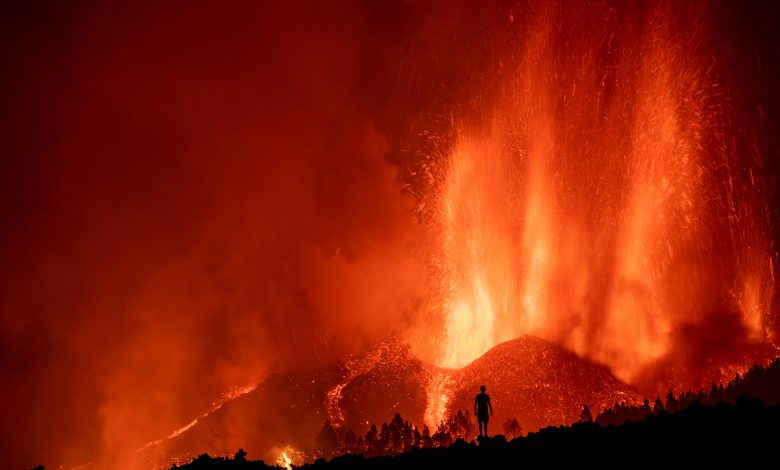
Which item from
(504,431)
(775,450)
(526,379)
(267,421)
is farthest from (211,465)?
(267,421)

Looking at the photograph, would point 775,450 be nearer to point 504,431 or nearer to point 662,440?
point 662,440

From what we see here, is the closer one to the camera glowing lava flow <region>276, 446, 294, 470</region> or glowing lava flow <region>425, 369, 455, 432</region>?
glowing lava flow <region>425, 369, 455, 432</region>

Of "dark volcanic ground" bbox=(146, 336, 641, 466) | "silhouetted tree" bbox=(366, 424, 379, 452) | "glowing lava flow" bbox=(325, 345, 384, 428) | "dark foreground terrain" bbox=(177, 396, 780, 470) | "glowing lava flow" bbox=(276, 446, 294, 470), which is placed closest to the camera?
"dark foreground terrain" bbox=(177, 396, 780, 470)

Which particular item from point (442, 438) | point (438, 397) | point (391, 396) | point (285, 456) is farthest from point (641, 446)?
point (285, 456)

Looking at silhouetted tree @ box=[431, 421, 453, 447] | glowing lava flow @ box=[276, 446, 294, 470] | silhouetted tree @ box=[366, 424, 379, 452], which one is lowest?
silhouetted tree @ box=[431, 421, 453, 447]

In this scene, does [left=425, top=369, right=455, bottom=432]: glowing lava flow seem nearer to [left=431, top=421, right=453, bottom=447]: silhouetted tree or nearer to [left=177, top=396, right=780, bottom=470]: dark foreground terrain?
[left=431, top=421, right=453, bottom=447]: silhouetted tree

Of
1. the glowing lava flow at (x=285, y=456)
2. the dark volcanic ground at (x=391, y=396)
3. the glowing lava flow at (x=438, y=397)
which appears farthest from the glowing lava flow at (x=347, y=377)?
the glowing lava flow at (x=438, y=397)

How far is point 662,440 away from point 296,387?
6412 inches

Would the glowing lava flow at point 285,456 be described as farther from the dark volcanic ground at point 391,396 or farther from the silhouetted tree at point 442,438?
the silhouetted tree at point 442,438

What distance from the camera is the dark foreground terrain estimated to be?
24.0 meters

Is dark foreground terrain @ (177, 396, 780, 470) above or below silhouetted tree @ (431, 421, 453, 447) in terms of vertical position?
below

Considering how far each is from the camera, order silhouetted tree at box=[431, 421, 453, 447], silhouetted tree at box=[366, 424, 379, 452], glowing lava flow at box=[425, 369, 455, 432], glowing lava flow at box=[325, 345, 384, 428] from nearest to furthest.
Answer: silhouetted tree at box=[431, 421, 453, 447], silhouetted tree at box=[366, 424, 379, 452], glowing lava flow at box=[425, 369, 455, 432], glowing lava flow at box=[325, 345, 384, 428]

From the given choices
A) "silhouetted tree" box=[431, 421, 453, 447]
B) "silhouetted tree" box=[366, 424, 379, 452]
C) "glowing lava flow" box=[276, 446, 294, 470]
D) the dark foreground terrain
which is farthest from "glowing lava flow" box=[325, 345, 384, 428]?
the dark foreground terrain

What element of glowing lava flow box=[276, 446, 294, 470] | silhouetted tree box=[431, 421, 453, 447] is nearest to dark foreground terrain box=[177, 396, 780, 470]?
silhouetted tree box=[431, 421, 453, 447]
